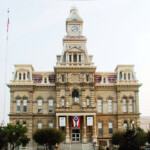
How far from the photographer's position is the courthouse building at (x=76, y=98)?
70.8 meters

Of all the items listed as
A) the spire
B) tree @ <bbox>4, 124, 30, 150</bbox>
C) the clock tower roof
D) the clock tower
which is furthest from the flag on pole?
the spire

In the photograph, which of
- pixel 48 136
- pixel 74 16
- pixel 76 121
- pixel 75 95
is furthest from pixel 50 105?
Answer: pixel 74 16

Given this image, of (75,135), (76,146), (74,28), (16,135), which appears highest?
(74,28)

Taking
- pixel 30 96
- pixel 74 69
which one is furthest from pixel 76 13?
pixel 30 96

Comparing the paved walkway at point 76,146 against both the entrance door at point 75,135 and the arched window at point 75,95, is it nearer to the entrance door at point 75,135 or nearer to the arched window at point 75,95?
the entrance door at point 75,135

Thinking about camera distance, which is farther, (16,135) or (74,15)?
(74,15)

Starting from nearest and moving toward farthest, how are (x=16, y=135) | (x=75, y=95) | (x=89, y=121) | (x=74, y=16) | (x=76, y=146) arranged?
1. (x=16, y=135)
2. (x=76, y=146)
3. (x=89, y=121)
4. (x=75, y=95)
5. (x=74, y=16)

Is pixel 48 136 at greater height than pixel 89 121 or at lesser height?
lesser

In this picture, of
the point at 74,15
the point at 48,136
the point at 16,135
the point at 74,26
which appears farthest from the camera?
the point at 74,15

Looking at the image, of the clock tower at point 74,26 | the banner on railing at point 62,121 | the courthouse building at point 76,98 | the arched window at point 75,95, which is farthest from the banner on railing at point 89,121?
the clock tower at point 74,26

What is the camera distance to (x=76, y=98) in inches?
2867

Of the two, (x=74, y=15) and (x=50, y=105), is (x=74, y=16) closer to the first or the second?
(x=74, y=15)

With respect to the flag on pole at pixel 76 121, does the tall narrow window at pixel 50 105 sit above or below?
above

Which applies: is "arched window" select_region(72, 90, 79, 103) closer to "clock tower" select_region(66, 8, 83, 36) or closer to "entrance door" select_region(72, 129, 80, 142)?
"entrance door" select_region(72, 129, 80, 142)
